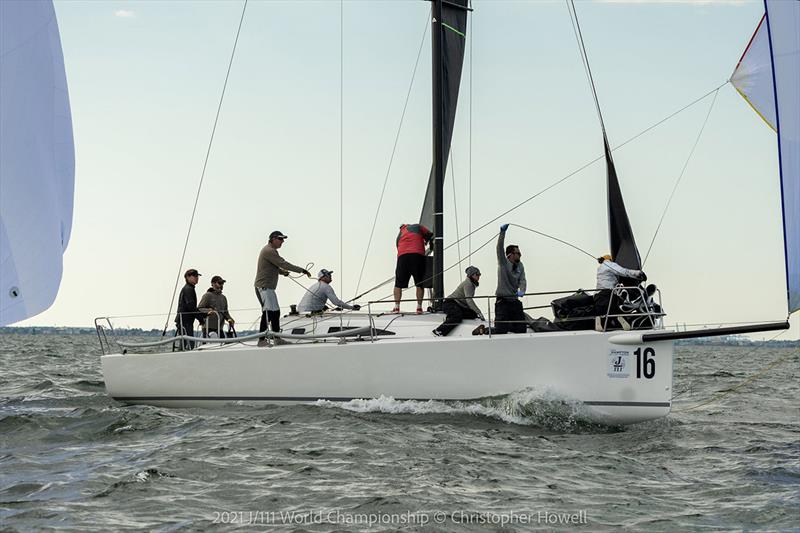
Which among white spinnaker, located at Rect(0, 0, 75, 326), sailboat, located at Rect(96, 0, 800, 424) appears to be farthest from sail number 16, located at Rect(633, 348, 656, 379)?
white spinnaker, located at Rect(0, 0, 75, 326)

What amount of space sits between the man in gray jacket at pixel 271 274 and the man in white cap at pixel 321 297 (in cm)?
75

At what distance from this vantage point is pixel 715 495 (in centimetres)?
745

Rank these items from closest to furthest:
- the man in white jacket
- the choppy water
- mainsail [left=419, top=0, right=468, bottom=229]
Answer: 1. the choppy water
2. the man in white jacket
3. mainsail [left=419, top=0, right=468, bottom=229]

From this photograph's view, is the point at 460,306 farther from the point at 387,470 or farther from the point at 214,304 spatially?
the point at 387,470

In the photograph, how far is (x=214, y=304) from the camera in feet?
42.7

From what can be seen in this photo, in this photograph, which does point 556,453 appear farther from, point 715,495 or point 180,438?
point 180,438

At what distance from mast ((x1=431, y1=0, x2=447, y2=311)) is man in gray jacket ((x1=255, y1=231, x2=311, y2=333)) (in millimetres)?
1776

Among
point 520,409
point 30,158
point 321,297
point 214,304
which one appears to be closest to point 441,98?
point 321,297

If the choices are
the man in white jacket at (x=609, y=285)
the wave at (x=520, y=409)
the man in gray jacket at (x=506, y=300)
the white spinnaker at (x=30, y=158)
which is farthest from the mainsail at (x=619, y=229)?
the white spinnaker at (x=30, y=158)

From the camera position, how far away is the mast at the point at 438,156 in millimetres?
12594

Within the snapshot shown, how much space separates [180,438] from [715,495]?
4935mm

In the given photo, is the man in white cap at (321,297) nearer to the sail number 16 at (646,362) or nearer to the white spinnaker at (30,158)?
the sail number 16 at (646,362)

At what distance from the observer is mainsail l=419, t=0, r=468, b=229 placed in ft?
42.8

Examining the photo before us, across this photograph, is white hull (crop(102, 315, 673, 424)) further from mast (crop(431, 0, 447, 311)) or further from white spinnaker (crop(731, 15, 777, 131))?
white spinnaker (crop(731, 15, 777, 131))
